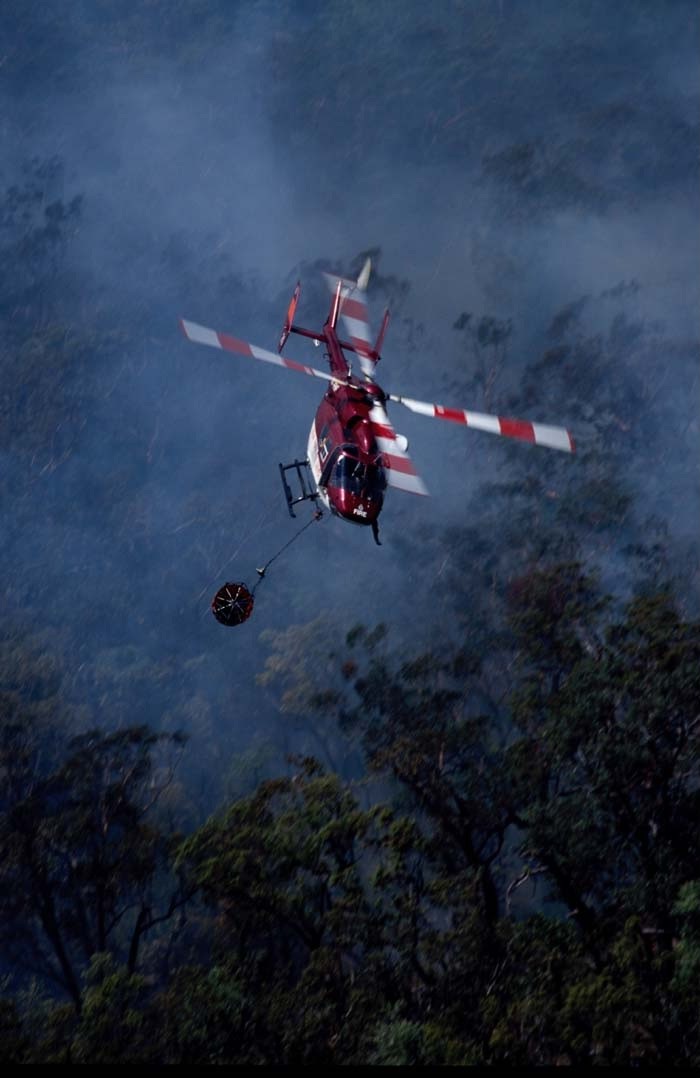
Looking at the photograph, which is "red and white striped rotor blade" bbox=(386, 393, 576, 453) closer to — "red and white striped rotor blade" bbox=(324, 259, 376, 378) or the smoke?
"red and white striped rotor blade" bbox=(324, 259, 376, 378)

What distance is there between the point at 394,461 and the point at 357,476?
1370 mm

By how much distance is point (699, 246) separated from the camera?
55.1 metres

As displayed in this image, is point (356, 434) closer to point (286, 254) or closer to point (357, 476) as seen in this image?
point (357, 476)

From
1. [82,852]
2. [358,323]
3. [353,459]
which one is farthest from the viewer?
[82,852]

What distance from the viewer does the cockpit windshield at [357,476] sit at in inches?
720

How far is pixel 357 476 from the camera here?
1828 cm

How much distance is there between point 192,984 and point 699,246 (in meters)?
47.4

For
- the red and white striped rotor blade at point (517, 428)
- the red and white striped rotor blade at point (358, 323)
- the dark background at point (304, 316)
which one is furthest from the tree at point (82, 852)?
the red and white striped rotor blade at point (517, 428)

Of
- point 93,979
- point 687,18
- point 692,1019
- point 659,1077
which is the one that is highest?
point 687,18

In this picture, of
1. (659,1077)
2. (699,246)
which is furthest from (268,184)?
(659,1077)

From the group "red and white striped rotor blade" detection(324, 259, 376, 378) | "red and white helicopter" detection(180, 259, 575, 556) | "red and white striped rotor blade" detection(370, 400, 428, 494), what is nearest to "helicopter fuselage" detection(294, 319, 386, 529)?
"red and white helicopter" detection(180, 259, 575, 556)

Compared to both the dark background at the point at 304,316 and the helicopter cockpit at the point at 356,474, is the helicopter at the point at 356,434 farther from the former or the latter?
the dark background at the point at 304,316

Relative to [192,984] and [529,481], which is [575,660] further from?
[529,481]

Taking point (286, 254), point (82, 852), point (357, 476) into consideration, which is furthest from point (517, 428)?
point (286, 254)
